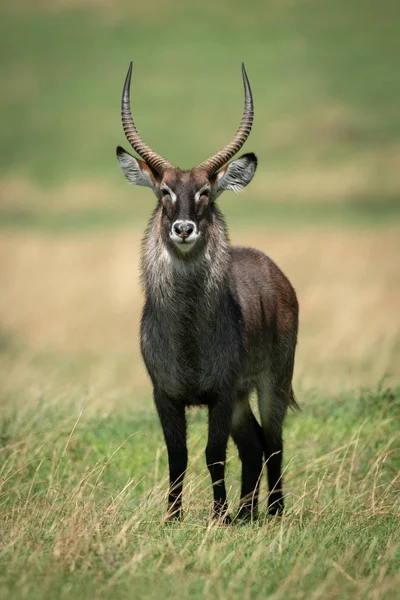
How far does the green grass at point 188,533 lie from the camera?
5.04 metres

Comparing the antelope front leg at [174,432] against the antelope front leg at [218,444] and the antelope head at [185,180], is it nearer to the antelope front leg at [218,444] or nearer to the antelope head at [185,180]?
the antelope front leg at [218,444]

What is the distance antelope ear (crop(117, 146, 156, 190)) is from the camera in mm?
7457

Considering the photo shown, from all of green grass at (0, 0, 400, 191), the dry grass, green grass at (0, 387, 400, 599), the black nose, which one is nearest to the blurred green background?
green grass at (0, 0, 400, 191)

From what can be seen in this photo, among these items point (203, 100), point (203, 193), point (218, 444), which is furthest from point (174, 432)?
point (203, 100)

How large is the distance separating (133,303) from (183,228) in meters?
13.8

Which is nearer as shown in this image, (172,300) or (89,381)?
(172,300)

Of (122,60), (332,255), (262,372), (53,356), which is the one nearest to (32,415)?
(262,372)

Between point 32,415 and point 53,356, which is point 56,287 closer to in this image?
point 53,356

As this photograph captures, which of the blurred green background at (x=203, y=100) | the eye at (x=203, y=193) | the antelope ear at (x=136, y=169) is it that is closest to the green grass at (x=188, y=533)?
the eye at (x=203, y=193)

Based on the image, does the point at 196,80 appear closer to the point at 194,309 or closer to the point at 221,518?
the point at 194,309

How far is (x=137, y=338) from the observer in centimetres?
1747

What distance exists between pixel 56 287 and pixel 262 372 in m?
13.0

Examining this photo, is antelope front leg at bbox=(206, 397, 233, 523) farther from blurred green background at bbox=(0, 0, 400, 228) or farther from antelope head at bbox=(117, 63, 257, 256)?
blurred green background at bbox=(0, 0, 400, 228)

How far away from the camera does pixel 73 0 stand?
81688 millimetres
